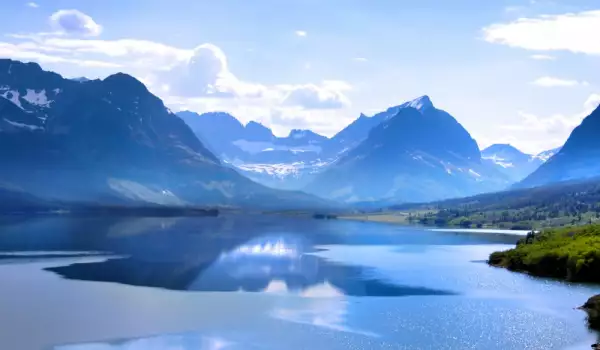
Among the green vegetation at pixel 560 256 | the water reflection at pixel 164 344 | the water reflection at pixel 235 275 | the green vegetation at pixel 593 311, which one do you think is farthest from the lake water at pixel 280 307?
the green vegetation at pixel 560 256

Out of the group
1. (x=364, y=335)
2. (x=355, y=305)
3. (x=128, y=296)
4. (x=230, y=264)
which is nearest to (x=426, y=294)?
(x=355, y=305)

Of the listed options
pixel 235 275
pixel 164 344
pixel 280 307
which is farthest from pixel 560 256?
pixel 164 344

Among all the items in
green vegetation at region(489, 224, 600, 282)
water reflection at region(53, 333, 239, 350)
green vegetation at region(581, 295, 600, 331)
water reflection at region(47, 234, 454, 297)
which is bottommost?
water reflection at region(53, 333, 239, 350)

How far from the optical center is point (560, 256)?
16062 centimetres

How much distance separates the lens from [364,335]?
97.8 m

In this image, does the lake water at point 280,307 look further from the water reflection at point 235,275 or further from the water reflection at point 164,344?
the water reflection at point 235,275

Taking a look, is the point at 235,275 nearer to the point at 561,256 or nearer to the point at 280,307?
the point at 280,307

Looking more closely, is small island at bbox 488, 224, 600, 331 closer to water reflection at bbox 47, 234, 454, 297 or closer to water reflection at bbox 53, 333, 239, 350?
water reflection at bbox 47, 234, 454, 297

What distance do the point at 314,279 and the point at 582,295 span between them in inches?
2080

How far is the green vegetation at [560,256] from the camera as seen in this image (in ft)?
487

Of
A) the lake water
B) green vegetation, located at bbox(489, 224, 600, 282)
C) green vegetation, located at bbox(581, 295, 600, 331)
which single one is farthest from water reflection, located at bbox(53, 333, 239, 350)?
green vegetation, located at bbox(489, 224, 600, 282)

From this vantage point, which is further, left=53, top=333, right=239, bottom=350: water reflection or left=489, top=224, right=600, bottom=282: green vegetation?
left=489, top=224, right=600, bottom=282: green vegetation

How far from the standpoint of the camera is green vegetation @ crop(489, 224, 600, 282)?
487 feet

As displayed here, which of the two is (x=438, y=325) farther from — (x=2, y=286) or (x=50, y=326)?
(x=2, y=286)
